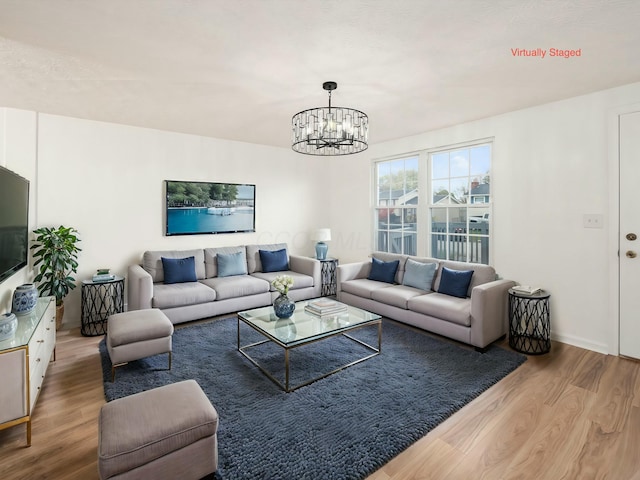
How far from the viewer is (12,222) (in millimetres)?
2637

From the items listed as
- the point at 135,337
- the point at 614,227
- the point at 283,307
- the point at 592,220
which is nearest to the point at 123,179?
the point at 135,337

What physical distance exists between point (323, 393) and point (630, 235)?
3.05 meters

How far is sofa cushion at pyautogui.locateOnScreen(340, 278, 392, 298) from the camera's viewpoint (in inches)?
169

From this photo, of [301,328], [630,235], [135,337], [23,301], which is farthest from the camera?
[630,235]

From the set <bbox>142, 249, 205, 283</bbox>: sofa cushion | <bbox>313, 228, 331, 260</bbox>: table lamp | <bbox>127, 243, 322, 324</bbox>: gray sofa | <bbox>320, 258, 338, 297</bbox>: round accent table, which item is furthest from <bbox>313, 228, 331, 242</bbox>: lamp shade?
<bbox>142, 249, 205, 283</bbox>: sofa cushion

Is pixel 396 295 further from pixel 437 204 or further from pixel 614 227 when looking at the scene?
pixel 614 227

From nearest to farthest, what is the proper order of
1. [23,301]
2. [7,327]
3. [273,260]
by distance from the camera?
[7,327]
[23,301]
[273,260]

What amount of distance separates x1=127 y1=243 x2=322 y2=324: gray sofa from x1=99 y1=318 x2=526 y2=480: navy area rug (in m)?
0.39

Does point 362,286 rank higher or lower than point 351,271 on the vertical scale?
lower

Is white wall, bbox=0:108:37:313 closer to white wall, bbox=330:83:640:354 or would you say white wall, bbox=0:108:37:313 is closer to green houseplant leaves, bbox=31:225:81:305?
green houseplant leaves, bbox=31:225:81:305

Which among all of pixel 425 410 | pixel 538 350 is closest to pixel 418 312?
pixel 538 350

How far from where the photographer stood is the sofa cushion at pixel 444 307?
10.7 feet

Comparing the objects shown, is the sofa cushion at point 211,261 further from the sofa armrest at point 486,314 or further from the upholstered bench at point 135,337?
the sofa armrest at point 486,314

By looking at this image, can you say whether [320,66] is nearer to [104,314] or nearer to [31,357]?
[31,357]
